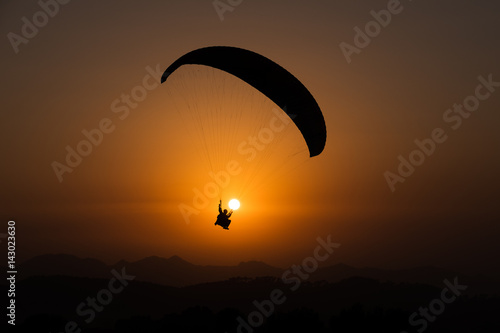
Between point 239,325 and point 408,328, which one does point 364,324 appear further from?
point 239,325

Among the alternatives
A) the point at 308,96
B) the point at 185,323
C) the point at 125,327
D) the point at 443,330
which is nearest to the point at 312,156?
the point at 308,96

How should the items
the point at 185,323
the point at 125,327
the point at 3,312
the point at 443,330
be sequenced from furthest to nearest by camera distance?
the point at 443,330 < the point at 3,312 < the point at 125,327 < the point at 185,323

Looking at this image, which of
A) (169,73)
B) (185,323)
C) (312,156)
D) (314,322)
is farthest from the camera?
(185,323)

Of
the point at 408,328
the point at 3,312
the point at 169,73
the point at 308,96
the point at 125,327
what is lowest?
Answer: the point at 408,328

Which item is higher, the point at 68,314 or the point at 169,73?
the point at 68,314

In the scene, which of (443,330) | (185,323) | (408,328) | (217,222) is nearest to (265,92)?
(217,222)

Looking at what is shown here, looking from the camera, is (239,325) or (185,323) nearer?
(239,325)
